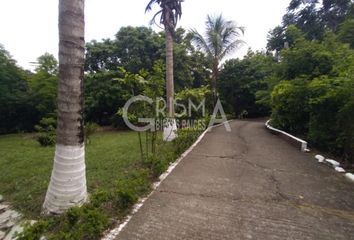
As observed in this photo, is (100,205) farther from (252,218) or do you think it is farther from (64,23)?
(64,23)

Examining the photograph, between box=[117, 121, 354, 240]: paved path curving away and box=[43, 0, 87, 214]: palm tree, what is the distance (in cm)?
111

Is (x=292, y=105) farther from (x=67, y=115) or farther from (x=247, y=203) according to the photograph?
(x=67, y=115)

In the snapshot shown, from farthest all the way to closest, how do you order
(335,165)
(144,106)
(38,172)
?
(335,165) < (38,172) < (144,106)

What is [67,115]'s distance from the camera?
3.80 metres

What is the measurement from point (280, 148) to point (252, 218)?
19.5 ft

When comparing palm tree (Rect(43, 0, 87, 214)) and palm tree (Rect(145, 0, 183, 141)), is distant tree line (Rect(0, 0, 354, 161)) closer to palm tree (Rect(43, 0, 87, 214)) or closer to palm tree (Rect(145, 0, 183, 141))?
palm tree (Rect(145, 0, 183, 141))

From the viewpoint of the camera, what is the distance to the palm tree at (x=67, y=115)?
377cm

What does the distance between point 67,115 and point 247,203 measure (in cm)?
326

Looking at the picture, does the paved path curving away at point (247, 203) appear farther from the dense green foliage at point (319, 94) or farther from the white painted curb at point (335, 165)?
the dense green foliage at point (319, 94)

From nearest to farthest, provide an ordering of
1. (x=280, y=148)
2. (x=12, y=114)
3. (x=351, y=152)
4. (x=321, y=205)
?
(x=321, y=205) < (x=351, y=152) < (x=280, y=148) < (x=12, y=114)

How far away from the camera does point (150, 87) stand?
589 centimetres

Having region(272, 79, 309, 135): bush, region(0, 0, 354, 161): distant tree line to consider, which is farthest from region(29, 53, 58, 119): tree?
region(272, 79, 309, 135): bush

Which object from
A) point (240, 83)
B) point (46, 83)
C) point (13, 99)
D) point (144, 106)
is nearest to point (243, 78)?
point (240, 83)

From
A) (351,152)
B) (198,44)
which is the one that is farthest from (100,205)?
(198,44)
